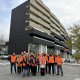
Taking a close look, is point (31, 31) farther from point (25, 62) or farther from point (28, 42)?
point (25, 62)

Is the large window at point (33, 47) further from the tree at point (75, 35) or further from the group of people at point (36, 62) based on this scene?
the group of people at point (36, 62)

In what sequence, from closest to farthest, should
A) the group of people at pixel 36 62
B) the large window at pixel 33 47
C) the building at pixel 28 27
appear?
1. the group of people at pixel 36 62
2. the large window at pixel 33 47
3. the building at pixel 28 27

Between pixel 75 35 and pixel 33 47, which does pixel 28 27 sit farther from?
pixel 75 35

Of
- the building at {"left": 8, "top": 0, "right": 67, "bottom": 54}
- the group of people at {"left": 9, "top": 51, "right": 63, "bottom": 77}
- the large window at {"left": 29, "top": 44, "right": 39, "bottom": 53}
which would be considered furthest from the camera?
the building at {"left": 8, "top": 0, "right": 67, "bottom": 54}

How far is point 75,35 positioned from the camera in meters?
70.7

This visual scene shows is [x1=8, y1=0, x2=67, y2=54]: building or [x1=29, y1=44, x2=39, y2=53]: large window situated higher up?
[x1=8, y1=0, x2=67, y2=54]: building

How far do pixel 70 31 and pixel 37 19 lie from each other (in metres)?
10.7

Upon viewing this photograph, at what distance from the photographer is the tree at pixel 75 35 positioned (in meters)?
69.0

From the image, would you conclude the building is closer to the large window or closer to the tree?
the large window

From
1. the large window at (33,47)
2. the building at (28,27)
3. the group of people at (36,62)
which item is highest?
the building at (28,27)

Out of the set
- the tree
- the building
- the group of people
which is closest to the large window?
the building

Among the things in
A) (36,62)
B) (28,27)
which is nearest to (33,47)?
(28,27)

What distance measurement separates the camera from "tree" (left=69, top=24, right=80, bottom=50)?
226 feet

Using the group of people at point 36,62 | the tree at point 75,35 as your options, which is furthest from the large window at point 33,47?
the group of people at point 36,62
